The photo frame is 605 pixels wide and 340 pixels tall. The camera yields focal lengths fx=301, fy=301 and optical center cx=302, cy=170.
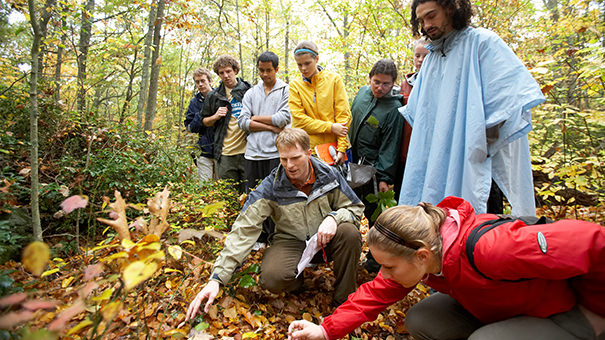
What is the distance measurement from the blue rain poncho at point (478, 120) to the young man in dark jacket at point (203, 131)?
3252 mm

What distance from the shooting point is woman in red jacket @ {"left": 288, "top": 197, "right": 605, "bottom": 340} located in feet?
4.02

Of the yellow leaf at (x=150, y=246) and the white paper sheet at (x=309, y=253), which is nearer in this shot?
the yellow leaf at (x=150, y=246)

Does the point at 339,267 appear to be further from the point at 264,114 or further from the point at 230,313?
the point at 264,114

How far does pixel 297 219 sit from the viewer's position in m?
2.61

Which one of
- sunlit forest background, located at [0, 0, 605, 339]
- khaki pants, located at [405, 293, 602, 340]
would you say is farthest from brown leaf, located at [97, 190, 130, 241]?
khaki pants, located at [405, 293, 602, 340]

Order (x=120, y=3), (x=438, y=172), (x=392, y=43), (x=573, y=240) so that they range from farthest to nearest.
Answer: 1. (x=392, y=43)
2. (x=120, y=3)
3. (x=438, y=172)
4. (x=573, y=240)

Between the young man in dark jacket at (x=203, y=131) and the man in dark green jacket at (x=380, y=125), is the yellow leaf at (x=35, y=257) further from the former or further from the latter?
the young man in dark jacket at (x=203, y=131)

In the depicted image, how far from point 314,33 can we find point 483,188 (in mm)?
14661

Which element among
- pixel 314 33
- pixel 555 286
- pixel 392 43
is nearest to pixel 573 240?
pixel 555 286

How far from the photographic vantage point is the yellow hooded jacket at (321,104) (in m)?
3.37

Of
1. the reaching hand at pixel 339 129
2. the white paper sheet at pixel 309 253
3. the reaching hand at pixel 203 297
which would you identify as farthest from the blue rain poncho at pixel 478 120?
the reaching hand at pixel 203 297

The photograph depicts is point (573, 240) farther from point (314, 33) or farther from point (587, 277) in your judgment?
point (314, 33)

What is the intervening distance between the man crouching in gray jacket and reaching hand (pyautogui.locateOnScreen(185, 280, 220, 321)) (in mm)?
208

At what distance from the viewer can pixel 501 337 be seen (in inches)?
57.9
